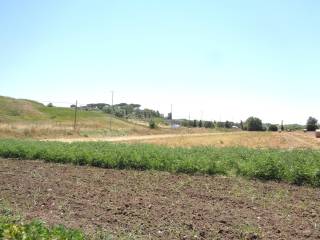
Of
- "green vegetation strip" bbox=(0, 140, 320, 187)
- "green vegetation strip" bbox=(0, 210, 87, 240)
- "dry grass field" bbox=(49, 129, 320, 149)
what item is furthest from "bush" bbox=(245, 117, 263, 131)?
"green vegetation strip" bbox=(0, 210, 87, 240)

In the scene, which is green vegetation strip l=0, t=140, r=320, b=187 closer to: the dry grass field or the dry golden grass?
the dry grass field

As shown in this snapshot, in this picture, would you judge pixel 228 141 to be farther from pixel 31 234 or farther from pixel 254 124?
pixel 254 124

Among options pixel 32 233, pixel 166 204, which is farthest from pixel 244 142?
pixel 32 233

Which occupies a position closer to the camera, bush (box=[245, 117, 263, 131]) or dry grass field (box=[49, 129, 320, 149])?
dry grass field (box=[49, 129, 320, 149])

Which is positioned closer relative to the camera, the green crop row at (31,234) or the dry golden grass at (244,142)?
the green crop row at (31,234)

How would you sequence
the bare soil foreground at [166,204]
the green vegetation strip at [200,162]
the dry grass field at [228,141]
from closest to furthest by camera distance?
the bare soil foreground at [166,204] < the green vegetation strip at [200,162] < the dry grass field at [228,141]

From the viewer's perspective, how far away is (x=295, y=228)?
936cm

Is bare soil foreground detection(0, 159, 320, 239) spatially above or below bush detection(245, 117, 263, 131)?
below

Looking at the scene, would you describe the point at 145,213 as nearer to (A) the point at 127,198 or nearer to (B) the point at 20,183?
(A) the point at 127,198

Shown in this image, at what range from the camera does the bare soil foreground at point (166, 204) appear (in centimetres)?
907

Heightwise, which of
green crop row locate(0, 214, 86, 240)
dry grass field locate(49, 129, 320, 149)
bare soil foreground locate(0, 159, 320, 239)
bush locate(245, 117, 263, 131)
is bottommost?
bare soil foreground locate(0, 159, 320, 239)

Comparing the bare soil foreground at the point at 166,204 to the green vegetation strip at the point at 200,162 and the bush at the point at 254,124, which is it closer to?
the green vegetation strip at the point at 200,162

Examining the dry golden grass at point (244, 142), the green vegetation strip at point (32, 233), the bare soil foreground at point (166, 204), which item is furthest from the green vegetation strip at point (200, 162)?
the dry golden grass at point (244, 142)

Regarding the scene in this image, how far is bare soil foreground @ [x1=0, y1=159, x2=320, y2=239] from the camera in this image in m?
9.07
